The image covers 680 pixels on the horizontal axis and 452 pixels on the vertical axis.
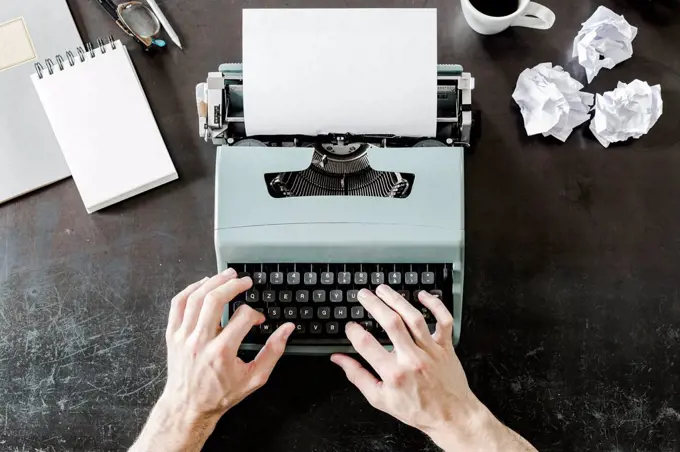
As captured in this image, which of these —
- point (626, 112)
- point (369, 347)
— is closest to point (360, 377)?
point (369, 347)

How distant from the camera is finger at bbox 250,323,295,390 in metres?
1.44

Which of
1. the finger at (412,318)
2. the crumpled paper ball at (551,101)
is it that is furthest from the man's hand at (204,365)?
the crumpled paper ball at (551,101)

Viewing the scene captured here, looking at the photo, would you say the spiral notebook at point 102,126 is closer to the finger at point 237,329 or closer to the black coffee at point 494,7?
the finger at point 237,329

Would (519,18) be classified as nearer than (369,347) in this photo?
No

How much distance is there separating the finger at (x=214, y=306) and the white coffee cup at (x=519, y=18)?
805mm

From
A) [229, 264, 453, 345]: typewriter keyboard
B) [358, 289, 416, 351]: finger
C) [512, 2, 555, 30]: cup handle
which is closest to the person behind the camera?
[358, 289, 416, 351]: finger

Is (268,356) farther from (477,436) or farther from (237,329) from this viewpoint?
(477,436)

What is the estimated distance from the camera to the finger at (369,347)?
139cm

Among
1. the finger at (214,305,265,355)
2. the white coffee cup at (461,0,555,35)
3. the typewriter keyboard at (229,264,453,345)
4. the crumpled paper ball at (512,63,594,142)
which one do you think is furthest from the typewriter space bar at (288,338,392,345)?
the white coffee cup at (461,0,555,35)

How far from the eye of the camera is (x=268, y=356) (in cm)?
144

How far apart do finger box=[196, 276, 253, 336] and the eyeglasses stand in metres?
0.65

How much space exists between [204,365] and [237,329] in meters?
0.10

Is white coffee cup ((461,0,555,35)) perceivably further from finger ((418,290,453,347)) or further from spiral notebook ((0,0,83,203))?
spiral notebook ((0,0,83,203))

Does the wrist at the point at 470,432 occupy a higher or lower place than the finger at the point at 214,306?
lower
